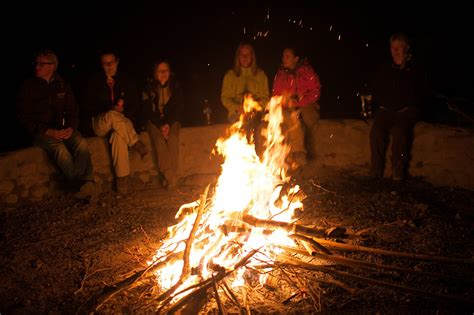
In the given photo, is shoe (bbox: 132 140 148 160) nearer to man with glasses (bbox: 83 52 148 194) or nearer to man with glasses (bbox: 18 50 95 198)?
man with glasses (bbox: 83 52 148 194)

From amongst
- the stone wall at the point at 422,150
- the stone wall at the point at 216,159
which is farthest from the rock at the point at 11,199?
the stone wall at the point at 422,150

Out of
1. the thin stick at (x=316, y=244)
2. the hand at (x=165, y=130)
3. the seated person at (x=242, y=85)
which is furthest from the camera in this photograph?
the seated person at (x=242, y=85)

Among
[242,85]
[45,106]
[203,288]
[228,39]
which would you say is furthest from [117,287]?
[228,39]

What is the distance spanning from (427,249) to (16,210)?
5.17m

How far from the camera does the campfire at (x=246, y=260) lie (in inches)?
146

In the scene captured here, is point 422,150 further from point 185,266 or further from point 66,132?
point 66,132

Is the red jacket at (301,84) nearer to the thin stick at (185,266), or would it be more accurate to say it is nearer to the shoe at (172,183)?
the shoe at (172,183)

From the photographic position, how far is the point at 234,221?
14.4ft

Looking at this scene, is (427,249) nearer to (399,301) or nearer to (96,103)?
(399,301)

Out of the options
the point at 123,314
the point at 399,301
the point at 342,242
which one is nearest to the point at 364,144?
the point at 342,242

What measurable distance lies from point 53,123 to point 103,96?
0.83 metres

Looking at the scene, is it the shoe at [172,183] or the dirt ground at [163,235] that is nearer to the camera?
the dirt ground at [163,235]

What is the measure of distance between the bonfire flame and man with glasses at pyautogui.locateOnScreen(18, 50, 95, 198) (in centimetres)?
220

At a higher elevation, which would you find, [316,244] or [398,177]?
[398,177]
